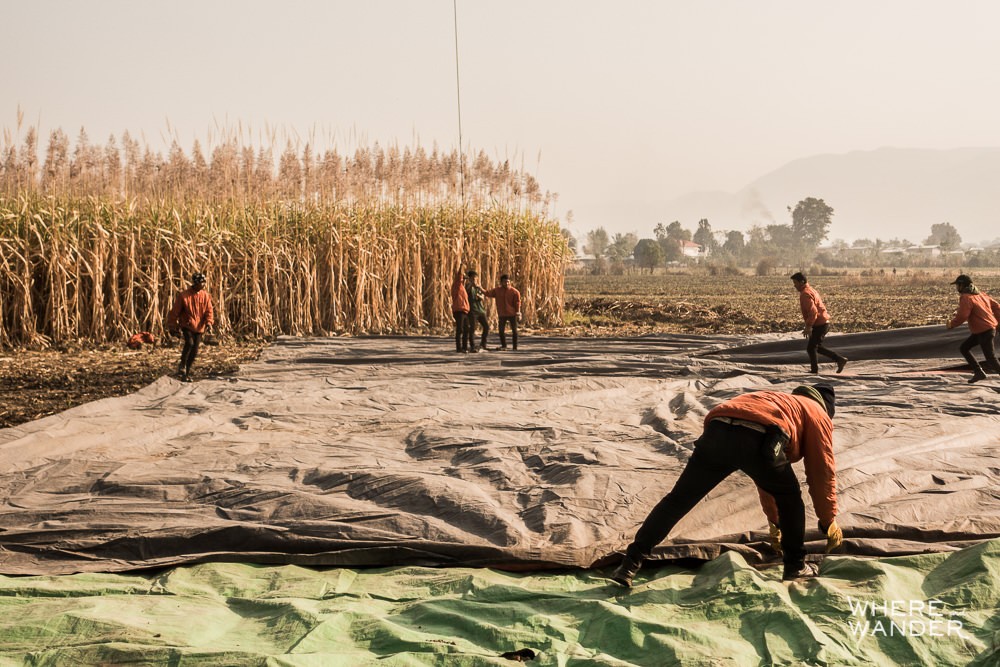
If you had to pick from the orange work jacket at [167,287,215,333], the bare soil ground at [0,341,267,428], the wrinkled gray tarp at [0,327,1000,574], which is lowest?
the wrinkled gray tarp at [0,327,1000,574]

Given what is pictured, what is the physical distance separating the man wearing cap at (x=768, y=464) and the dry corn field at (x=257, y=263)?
10893 millimetres

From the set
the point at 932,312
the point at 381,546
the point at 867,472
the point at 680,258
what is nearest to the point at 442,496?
the point at 381,546

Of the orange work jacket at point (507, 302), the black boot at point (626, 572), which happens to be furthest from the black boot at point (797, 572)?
the orange work jacket at point (507, 302)

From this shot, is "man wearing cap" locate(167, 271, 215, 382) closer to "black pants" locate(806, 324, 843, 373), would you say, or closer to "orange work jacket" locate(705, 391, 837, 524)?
"black pants" locate(806, 324, 843, 373)

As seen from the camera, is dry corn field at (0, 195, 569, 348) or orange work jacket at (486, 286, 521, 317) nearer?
orange work jacket at (486, 286, 521, 317)

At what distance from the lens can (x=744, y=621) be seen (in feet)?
10.5

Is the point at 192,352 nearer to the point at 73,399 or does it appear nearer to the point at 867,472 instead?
the point at 73,399

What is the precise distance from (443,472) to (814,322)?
18.6 ft

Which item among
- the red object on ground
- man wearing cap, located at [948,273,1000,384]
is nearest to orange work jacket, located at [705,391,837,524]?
man wearing cap, located at [948,273,1000,384]

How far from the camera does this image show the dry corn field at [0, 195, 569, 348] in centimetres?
1241

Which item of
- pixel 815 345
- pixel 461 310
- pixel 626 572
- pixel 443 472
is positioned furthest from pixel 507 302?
pixel 626 572

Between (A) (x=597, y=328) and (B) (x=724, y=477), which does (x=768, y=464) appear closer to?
(B) (x=724, y=477)

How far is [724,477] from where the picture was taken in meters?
3.47

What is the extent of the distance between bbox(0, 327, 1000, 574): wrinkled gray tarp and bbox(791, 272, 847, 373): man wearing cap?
0.59 meters
